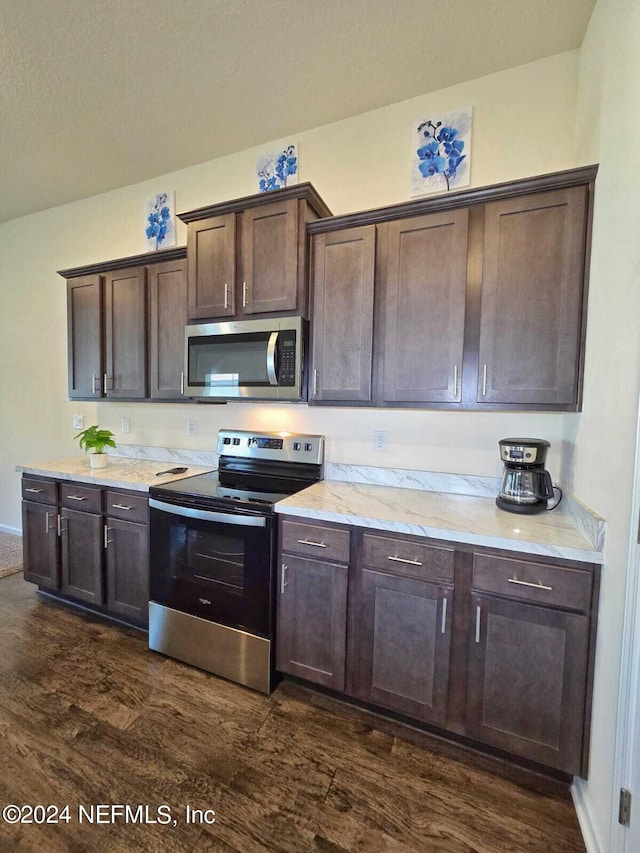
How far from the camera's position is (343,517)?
5.32 ft

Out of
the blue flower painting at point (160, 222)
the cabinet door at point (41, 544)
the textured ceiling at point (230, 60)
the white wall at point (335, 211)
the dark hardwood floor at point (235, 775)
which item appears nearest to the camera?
the dark hardwood floor at point (235, 775)

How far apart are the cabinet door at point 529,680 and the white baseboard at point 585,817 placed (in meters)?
0.08

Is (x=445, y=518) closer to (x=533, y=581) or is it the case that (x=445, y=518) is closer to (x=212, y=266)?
(x=533, y=581)

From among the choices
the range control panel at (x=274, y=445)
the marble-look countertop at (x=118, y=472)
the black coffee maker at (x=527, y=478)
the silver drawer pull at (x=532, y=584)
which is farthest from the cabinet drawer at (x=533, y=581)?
the marble-look countertop at (x=118, y=472)

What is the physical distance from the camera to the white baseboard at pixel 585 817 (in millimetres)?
1150

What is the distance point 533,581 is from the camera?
4.37 ft

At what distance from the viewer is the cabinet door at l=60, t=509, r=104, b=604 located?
2318 millimetres

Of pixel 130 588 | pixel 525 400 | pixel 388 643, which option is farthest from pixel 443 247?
pixel 130 588

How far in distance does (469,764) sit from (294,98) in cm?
339

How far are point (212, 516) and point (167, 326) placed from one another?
4.43ft

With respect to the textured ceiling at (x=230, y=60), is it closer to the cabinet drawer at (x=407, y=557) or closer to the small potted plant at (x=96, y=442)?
the small potted plant at (x=96, y=442)

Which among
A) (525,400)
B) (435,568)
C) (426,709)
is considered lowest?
(426,709)

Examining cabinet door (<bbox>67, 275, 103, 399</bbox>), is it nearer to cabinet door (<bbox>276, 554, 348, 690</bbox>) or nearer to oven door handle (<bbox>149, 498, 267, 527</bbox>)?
oven door handle (<bbox>149, 498, 267, 527</bbox>)

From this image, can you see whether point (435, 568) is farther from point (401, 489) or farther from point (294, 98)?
point (294, 98)
